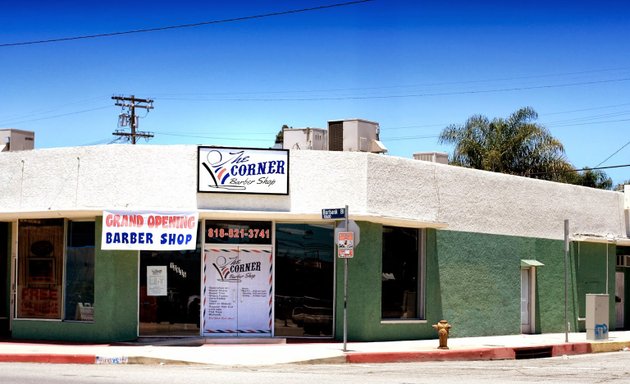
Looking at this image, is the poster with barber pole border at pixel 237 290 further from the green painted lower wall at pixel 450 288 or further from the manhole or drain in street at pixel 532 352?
the manhole or drain in street at pixel 532 352

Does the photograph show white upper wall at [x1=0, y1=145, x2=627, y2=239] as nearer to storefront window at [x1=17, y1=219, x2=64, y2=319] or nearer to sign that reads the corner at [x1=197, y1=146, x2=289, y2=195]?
sign that reads the corner at [x1=197, y1=146, x2=289, y2=195]

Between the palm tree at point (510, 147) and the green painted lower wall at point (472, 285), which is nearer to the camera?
the green painted lower wall at point (472, 285)

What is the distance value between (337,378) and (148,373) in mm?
3394

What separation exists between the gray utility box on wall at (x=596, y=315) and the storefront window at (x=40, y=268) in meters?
14.1

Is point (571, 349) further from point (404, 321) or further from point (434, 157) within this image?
point (434, 157)

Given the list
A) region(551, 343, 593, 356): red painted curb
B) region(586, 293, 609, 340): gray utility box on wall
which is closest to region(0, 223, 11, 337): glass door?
region(551, 343, 593, 356): red painted curb

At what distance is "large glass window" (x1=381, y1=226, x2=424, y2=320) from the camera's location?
23.9 m

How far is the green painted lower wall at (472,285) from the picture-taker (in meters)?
22.9

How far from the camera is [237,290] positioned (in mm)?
22531

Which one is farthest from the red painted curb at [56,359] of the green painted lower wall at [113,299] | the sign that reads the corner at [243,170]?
the sign that reads the corner at [243,170]

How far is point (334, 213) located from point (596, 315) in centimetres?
911

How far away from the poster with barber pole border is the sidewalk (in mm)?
406

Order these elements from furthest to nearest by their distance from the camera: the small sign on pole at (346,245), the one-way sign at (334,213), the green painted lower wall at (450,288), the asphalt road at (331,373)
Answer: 1. the green painted lower wall at (450,288)
2. the one-way sign at (334,213)
3. the small sign on pole at (346,245)
4. the asphalt road at (331,373)

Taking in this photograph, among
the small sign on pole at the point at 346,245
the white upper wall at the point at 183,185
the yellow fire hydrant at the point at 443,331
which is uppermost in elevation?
the white upper wall at the point at 183,185
